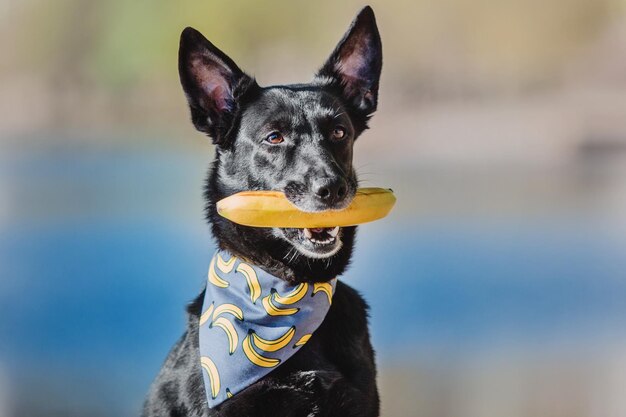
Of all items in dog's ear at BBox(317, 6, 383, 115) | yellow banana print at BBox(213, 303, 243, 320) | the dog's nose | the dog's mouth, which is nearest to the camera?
the dog's nose

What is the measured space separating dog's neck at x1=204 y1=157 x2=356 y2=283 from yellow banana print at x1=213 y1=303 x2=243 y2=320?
0.55 feet

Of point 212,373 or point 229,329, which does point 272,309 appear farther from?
point 212,373

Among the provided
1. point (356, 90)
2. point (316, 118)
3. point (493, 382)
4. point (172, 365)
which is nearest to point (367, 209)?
point (316, 118)

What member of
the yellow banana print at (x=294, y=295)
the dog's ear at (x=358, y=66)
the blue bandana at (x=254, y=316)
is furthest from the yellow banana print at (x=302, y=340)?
the dog's ear at (x=358, y=66)

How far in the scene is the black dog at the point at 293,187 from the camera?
2596mm

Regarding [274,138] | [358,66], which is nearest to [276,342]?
[274,138]

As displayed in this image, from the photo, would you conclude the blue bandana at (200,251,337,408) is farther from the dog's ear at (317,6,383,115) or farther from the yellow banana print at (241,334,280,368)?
the dog's ear at (317,6,383,115)

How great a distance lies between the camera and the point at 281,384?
2.62m

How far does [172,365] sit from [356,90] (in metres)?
1.19

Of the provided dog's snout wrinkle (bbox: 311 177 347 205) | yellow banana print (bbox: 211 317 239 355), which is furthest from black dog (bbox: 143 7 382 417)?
yellow banana print (bbox: 211 317 239 355)

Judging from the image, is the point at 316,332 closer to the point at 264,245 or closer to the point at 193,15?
the point at 264,245

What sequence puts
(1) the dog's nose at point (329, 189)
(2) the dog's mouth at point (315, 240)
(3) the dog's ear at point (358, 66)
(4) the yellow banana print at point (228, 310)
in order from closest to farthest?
(1) the dog's nose at point (329, 189)
(2) the dog's mouth at point (315, 240)
(4) the yellow banana print at point (228, 310)
(3) the dog's ear at point (358, 66)

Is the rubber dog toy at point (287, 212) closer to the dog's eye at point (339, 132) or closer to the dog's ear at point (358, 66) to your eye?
the dog's eye at point (339, 132)

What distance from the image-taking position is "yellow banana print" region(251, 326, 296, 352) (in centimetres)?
269
